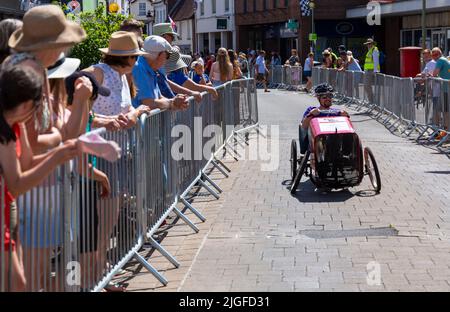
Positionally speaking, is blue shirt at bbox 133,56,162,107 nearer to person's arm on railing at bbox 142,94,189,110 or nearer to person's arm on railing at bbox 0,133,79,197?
person's arm on railing at bbox 142,94,189,110

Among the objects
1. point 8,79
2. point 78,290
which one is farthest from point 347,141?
point 8,79

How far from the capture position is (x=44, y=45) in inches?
186

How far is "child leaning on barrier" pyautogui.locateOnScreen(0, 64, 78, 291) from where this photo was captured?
394 centimetres

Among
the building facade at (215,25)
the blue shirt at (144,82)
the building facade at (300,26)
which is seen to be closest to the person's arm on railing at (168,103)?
the blue shirt at (144,82)

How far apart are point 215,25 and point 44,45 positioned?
64397 millimetres

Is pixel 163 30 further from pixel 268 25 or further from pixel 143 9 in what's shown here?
pixel 143 9

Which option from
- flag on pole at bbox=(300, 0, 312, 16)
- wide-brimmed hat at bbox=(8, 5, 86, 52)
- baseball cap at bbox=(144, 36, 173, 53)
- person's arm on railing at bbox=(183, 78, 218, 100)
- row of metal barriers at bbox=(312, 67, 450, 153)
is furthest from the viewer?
flag on pole at bbox=(300, 0, 312, 16)

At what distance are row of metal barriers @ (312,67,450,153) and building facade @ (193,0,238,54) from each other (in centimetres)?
3994

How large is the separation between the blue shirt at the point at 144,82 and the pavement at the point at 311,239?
135cm

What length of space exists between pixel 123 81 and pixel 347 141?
13.7 ft

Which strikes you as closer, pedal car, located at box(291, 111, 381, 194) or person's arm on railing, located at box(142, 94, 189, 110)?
person's arm on railing, located at box(142, 94, 189, 110)

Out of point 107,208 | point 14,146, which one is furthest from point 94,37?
point 14,146

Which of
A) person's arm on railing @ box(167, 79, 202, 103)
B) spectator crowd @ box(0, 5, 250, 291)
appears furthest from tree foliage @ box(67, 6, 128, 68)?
spectator crowd @ box(0, 5, 250, 291)
